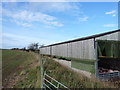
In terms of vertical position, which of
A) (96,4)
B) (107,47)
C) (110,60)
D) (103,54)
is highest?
(96,4)

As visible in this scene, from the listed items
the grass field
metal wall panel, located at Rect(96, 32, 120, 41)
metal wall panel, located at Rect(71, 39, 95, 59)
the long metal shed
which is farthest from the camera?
metal wall panel, located at Rect(96, 32, 120, 41)

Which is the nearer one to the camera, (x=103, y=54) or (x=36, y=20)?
(x=103, y=54)

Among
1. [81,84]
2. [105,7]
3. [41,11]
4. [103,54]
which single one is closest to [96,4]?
[105,7]

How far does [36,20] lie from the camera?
903cm

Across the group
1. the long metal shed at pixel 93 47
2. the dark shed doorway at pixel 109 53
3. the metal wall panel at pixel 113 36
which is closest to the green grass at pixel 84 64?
the long metal shed at pixel 93 47

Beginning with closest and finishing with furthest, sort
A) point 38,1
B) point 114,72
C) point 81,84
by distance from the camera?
point 81,84
point 38,1
point 114,72

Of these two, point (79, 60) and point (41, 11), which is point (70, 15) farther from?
point (79, 60)

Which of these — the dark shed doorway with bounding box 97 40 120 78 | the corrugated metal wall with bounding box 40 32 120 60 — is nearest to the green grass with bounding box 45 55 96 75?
the corrugated metal wall with bounding box 40 32 120 60

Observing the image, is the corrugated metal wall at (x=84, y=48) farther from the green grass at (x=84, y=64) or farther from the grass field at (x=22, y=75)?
the grass field at (x=22, y=75)

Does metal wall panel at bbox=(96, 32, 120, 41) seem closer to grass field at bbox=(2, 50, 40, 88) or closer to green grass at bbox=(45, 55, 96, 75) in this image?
green grass at bbox=(45, 55, 96, 75)

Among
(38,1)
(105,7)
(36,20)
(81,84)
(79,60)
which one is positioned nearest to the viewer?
(81,84)

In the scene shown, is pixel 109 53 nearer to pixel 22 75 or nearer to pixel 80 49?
Answer: pixel 80 49

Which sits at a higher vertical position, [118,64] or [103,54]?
[103,54]

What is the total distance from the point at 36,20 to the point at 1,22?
2.66 meters
